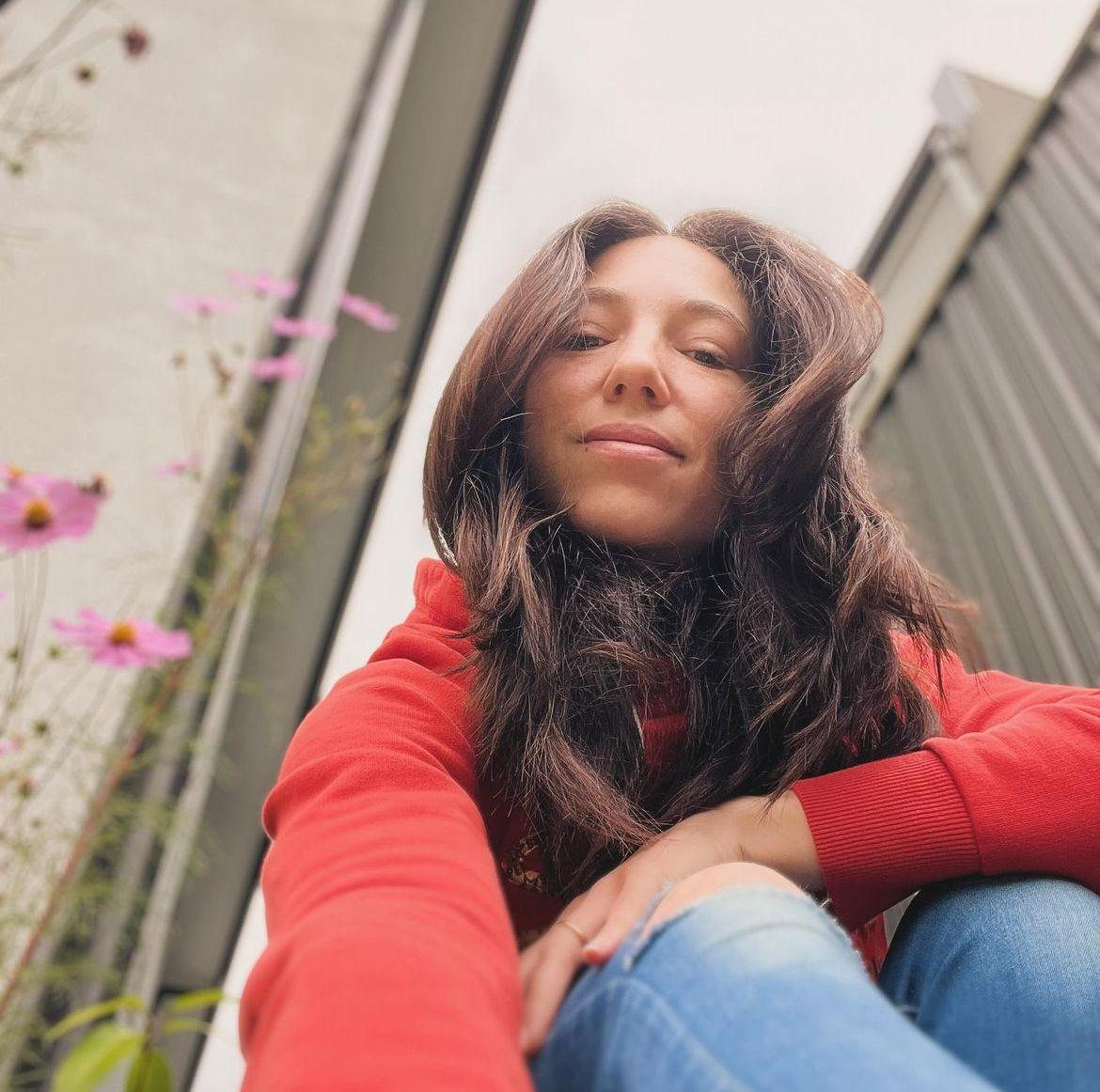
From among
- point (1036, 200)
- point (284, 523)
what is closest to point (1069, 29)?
point (1036, 200)

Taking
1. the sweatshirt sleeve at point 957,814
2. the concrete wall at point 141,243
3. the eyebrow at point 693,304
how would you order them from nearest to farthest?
the sweatshirt sleeve at point 957,814 → the eyebrow at point 693,304 → the concrete wall at point 141,243

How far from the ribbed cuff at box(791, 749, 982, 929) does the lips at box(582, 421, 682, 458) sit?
259mm

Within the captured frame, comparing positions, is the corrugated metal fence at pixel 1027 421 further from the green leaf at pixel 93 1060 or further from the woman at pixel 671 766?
the green leaf at pixel 93 1060

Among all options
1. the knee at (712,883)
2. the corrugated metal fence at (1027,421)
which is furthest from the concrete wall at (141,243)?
the corrugated metal fence at (1027,421)

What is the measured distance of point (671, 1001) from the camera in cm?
44

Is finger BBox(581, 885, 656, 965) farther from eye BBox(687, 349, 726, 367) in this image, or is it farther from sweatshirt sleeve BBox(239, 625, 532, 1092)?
eye BBox(687, 349, 726, 367)

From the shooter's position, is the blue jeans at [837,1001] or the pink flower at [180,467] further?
the pink flower at [180,467]

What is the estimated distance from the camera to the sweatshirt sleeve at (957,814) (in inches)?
25.7

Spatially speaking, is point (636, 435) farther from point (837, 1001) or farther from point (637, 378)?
point (837, 1001)

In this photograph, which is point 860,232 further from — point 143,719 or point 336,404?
point 143,719

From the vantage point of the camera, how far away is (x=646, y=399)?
0.75 meters

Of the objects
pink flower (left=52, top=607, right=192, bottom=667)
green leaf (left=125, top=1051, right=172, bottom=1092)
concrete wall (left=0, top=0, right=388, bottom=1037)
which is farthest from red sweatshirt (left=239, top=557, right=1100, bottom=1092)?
concrete wall (left=0, top=0, right=388, bottom=1037)

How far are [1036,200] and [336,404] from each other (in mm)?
1635

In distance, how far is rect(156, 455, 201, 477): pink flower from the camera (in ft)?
3.97
